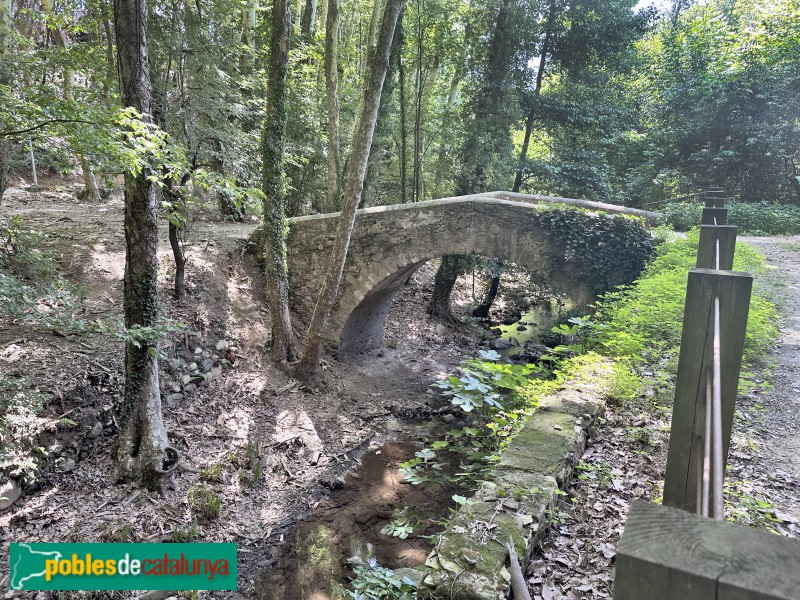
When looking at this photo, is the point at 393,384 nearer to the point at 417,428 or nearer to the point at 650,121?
the point at 417,428

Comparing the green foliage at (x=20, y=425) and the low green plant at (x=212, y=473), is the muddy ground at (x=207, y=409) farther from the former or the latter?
the green foliage at (x=20, y=425)

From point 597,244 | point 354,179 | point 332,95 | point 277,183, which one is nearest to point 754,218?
point 597,244

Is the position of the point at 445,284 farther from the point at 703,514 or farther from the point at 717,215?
the point at 703,514

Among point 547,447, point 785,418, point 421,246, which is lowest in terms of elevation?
point 547,447

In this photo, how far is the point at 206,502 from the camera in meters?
4.95

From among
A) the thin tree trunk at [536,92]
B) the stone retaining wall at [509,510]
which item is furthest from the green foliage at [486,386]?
the thin tree trunk at [536,92]

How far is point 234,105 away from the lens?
7254mm

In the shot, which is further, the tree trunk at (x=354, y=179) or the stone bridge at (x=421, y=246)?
the stone bridge at (x=421, y=246)

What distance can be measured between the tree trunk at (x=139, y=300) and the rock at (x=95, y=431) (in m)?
0.23

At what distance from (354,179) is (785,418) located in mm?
5594

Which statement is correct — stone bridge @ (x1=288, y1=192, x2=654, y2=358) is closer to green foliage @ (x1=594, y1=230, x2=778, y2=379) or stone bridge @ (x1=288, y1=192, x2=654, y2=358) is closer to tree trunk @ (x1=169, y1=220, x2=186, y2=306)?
green foliage @ (x1=594, y1=230, x2=778, y2=379)

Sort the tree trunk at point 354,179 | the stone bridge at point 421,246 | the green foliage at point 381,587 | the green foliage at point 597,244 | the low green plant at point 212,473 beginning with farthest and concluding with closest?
the stone bridge at point 421,246
the green foliage at point 597,244
the tree trunk at point 354,179
the low green plant at point 212,473
the green foliage at point 381,587

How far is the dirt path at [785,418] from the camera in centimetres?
263

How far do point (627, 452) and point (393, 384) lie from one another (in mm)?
6092
